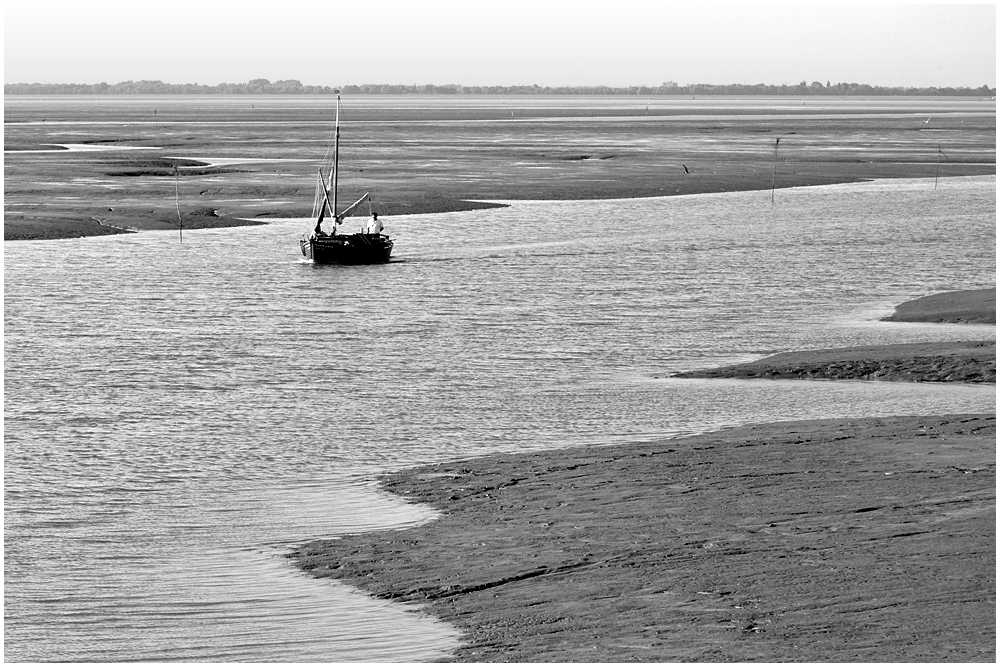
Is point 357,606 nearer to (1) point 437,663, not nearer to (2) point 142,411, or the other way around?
(1) point 437,663

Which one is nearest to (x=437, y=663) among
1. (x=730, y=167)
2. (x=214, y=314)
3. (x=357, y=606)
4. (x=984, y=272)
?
(x=357, y=606)

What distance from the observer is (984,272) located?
4091cm

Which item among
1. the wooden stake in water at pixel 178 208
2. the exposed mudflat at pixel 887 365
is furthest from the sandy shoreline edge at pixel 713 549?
the wooden stake in water at pixel 178 208

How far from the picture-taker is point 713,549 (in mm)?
14008

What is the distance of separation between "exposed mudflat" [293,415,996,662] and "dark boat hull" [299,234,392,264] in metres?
27.2

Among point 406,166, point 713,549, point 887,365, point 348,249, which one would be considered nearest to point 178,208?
point 348,249

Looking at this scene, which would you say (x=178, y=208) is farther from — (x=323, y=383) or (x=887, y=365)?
(x=887, y=365)

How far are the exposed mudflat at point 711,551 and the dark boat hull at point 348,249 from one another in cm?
2716

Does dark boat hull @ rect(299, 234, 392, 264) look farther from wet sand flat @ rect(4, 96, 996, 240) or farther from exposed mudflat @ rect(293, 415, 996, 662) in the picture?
exposed mudflat @ rect(293, 415, 996, 662)

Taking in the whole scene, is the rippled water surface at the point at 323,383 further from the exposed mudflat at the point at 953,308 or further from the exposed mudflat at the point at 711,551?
the exposed mudflat at the point at 953,308

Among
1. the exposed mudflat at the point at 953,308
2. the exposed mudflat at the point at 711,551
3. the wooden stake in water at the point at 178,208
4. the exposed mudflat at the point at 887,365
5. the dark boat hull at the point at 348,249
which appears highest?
the wooden stake in water at the point at 178,208

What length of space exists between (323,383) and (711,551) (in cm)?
1228

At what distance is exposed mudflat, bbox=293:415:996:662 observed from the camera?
11.6 metres

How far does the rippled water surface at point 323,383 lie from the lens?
1351 cm
